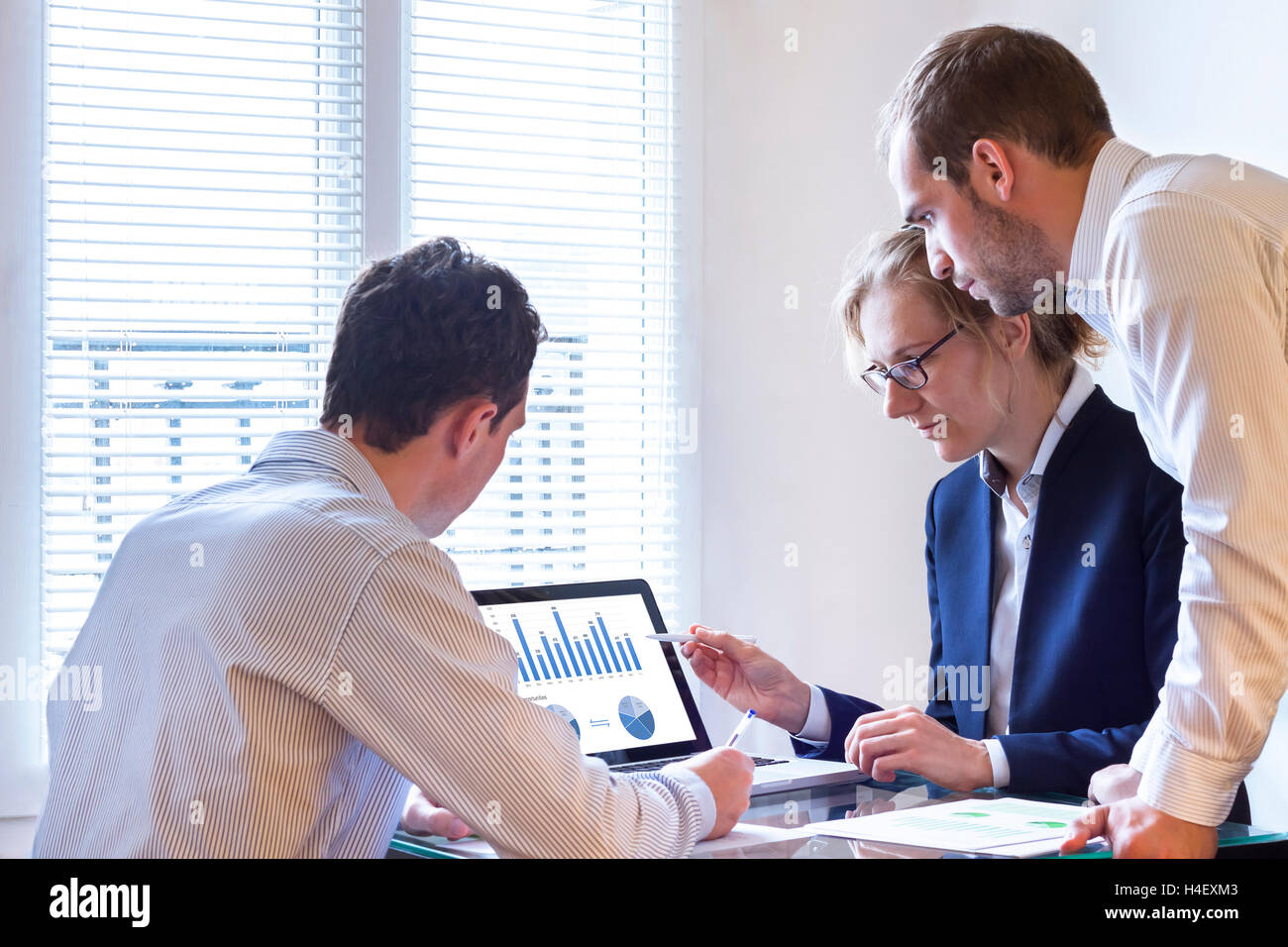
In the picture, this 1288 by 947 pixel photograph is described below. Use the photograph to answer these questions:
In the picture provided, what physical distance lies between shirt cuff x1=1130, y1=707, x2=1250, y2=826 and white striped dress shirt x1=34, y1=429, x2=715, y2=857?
513 millimetres

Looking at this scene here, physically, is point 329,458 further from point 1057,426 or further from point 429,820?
point 1057,426

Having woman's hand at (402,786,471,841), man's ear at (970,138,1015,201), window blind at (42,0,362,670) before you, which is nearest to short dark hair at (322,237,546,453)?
woman's hand at (402,786,471,841)

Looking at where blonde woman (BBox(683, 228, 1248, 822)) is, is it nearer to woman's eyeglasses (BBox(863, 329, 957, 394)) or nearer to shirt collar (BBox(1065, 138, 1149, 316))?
woman's eyeglasses (BBox(863, 329, 957, 394))

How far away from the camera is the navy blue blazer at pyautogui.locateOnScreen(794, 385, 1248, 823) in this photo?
170 centimetres

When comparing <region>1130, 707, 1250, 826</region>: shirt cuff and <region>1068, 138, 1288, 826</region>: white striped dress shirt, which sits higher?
<region>1068, 138, 1288, 826</region>: white striped dress shirt

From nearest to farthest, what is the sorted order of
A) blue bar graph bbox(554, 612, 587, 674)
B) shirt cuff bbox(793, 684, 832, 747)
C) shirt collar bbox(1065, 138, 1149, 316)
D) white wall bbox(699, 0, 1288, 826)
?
shirt collar bbox(1065, 138, 1149, 316), blue bar graph bbox(554, 612, 587, 674), shirt cuff bbox(793, 684, 832, 747), white wall bbox(699, 0, 1288, 826)

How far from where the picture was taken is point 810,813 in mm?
1480

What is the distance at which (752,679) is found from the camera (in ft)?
6.33

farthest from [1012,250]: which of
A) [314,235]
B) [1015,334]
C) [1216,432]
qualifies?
[314,235]

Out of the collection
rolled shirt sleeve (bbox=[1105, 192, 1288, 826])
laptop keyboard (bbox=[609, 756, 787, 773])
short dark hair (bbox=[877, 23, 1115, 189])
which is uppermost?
short dark hair (bbox=[877, 23, 1115, 189])

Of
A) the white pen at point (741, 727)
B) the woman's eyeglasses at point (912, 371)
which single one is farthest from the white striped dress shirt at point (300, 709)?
the woman's eyeglasses at point (912, 371)

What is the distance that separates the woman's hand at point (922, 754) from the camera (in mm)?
1582

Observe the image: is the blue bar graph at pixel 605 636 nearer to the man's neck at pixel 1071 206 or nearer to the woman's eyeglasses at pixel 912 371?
the woman's eyeglasses at pixel 912 371
